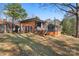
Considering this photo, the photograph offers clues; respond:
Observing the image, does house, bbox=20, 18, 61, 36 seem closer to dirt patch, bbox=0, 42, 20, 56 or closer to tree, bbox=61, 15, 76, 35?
tree, bbox=61, 15, 76, 35

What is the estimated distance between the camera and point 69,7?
6.66ft

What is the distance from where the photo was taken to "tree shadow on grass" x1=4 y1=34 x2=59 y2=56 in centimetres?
200

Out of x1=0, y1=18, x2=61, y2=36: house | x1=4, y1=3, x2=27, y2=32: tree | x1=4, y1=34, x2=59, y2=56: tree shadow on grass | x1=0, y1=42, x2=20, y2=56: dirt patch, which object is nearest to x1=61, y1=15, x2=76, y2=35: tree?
x1=0, y1=18, x2=61, y2=36: house

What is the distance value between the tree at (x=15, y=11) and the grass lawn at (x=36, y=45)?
155 mm

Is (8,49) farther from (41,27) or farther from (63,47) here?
(63,47)

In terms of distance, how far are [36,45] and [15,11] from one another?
388 mm

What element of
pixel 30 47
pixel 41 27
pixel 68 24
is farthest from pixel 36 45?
pixel 68 24

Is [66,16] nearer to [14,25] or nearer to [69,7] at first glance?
[69,7]

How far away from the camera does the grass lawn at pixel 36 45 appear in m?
2.00

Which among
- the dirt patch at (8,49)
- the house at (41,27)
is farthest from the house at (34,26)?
the dirt patch at (8,49)

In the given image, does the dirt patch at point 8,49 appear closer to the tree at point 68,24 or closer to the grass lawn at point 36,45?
the grass lawn at point 36,45

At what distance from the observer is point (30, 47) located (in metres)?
2.01

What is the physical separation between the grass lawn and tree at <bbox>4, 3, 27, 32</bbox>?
0.51ft

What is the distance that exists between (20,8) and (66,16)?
450 mm
